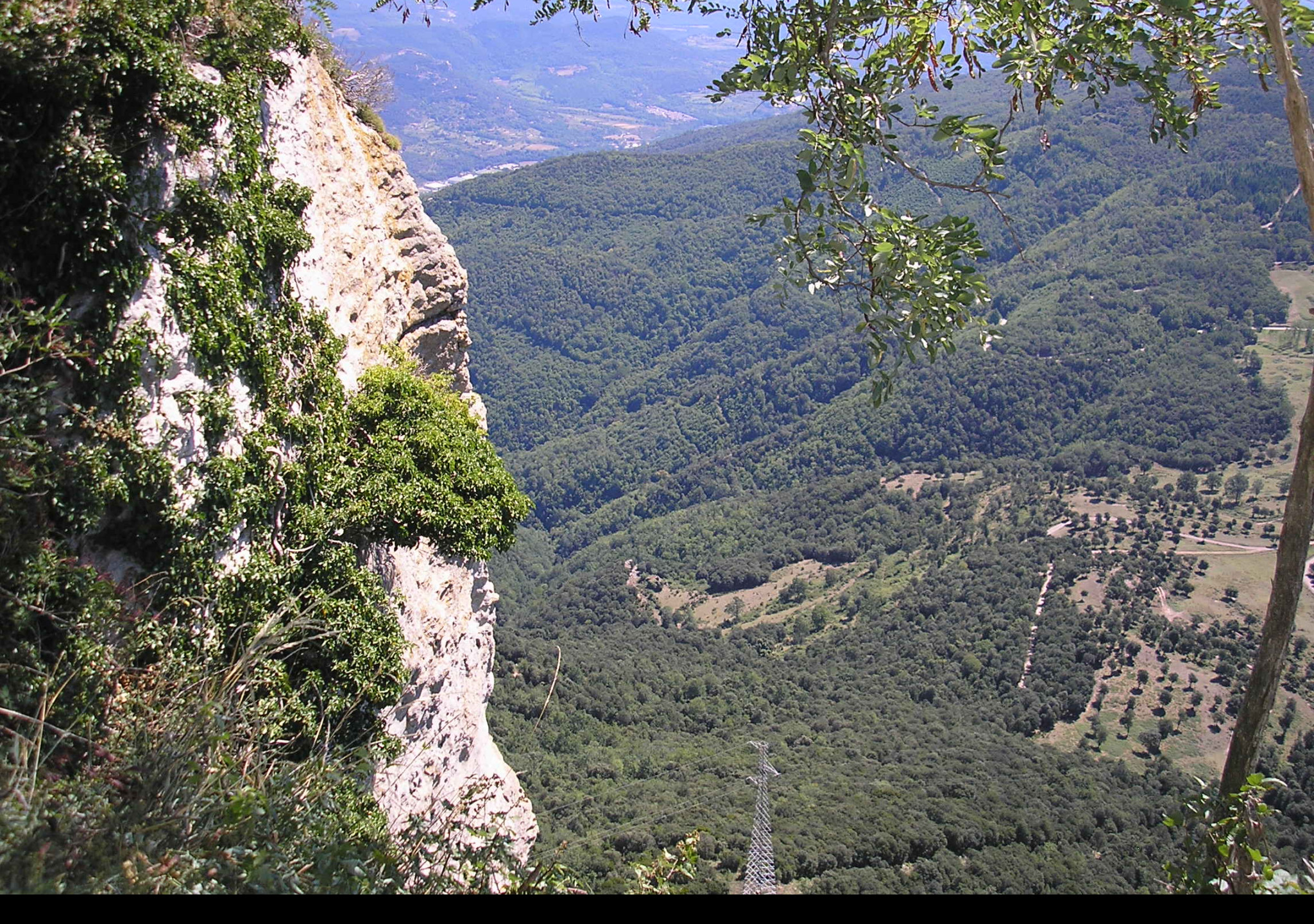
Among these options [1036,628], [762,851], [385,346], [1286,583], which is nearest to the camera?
[1286,583]

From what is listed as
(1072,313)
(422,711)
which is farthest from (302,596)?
(1072,313)

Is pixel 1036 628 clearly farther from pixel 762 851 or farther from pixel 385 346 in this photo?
pixel 385 346

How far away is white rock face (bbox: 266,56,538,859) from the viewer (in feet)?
28.2

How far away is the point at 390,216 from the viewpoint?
1134 cm

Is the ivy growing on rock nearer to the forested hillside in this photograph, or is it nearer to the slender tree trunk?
the forested hillside

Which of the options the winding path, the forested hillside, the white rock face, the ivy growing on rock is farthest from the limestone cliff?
the winding path

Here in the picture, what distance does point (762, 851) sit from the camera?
81.7 ft

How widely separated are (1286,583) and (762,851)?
77.6 ft

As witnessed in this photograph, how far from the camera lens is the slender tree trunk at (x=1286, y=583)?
3.85 m

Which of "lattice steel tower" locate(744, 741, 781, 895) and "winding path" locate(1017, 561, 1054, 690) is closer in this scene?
"lattice steel tower" locate(744, 741, 781, 895)

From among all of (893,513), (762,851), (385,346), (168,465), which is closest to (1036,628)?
(893,513)

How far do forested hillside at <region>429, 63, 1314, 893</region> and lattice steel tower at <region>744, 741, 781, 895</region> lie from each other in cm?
94

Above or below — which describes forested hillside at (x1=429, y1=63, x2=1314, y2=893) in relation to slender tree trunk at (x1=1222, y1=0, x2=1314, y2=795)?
below
